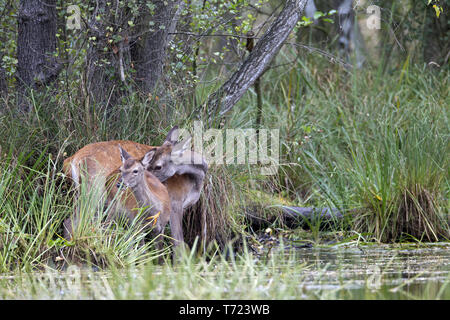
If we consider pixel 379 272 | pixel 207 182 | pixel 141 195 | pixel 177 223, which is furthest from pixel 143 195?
pixel 379 272

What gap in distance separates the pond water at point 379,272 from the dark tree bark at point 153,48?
8.51ft

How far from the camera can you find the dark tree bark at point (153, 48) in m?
8.37

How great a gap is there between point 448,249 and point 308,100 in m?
4.98

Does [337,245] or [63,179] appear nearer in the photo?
[63,179]

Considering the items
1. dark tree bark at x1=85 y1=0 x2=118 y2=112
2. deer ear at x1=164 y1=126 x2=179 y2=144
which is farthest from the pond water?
dark tree bark at x1=85 y1=0 x2=118 y2=112

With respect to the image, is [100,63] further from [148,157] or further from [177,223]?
[177,223]

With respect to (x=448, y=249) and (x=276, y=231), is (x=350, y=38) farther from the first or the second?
(x=448, y=249)

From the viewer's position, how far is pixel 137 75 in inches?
336

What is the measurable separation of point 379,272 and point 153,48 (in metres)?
3.86

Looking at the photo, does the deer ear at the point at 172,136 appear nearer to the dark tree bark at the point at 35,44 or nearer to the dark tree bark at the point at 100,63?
the dark tree bark at the point at 100,63

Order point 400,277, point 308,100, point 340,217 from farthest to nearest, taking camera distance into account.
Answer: point 308,100, point 340,217, point 400,277

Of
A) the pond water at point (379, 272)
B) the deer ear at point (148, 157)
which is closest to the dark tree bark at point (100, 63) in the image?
the deer ear at point (148, 157)

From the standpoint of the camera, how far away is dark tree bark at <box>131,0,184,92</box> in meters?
8.37

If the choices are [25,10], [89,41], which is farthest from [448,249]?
[25,10]
